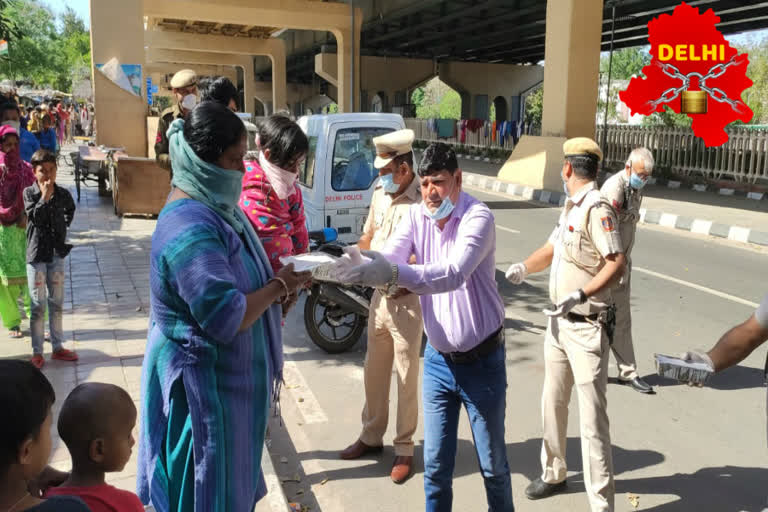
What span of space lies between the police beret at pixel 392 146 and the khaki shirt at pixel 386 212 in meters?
0.21

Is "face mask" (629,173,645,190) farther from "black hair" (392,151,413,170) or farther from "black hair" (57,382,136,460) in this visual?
"black hair" (57,382,136,460)

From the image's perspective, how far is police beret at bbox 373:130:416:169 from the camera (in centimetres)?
372

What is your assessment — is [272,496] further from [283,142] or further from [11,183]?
[11,183]

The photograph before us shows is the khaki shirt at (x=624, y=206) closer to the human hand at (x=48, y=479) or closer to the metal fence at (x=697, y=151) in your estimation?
the human hand at (x=48, y=479)

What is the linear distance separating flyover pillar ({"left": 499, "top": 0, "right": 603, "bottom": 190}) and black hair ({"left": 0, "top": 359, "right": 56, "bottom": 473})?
15.1m

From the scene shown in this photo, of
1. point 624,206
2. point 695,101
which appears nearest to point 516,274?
point 624,206

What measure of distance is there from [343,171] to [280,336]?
4.61 m

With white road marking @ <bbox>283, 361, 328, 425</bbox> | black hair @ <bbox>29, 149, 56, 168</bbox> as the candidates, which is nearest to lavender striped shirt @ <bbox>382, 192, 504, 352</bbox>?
white road marking @ <bbox>283, 361, 328, 425</bbox>

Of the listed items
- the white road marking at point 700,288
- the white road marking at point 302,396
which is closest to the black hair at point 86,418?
the white road marking at point 302,396

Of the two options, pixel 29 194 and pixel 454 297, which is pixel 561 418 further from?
pixel 29 194

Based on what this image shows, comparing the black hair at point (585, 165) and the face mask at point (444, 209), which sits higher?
the black hair at point (585, 165)

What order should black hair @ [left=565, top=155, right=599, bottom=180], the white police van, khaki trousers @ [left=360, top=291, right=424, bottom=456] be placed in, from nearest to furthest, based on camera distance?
black hair @ [left=565, top=155, right=599, bottom=180] < khaki trousers @ [left=360, top=291, right=424, bottom=456] < the white police van

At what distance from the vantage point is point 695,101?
62.4 feet

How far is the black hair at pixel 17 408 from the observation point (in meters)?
1.46
